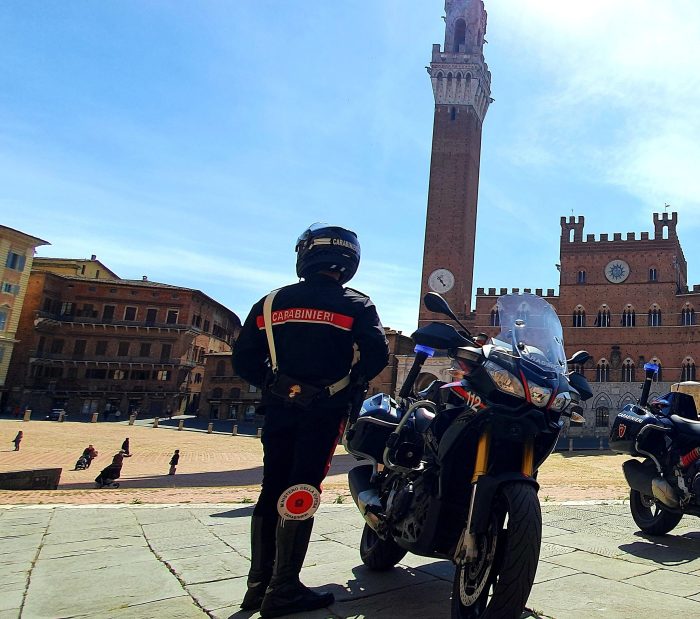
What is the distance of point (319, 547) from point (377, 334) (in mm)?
2018

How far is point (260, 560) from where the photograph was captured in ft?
9.35

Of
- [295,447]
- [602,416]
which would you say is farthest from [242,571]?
[602,416]

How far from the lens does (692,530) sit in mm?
5148

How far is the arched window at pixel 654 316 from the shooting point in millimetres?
42750

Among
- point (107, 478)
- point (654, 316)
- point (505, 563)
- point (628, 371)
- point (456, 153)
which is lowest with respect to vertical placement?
point (107, 478)

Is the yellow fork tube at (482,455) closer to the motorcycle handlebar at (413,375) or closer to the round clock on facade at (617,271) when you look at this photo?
the motorcycle handlebar at (413,375)

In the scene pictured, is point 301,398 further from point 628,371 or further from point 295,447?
point 628,371

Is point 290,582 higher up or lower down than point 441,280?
lower down

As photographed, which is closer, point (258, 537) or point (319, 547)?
point (258, 537)

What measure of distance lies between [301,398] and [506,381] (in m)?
1.08

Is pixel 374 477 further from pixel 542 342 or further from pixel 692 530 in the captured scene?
pixel 692 530

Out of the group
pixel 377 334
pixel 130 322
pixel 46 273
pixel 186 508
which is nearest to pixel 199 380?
pixel 130 322

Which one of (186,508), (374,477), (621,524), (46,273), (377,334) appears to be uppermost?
(46,273)

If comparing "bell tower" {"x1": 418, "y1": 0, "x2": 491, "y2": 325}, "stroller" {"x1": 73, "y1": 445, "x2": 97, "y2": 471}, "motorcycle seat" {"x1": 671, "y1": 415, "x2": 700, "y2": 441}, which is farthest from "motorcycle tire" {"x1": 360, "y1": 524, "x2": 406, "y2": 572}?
"bell tower" {"x1": 418, "y1": 0, "x2": 491, "y2": 325}
